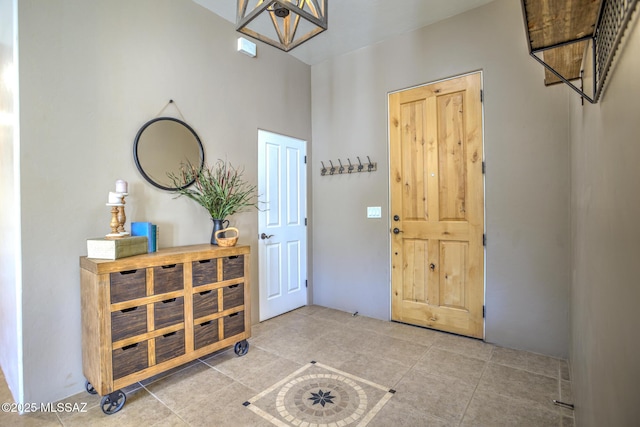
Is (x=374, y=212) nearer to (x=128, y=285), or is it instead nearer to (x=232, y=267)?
(x=232, y=267)

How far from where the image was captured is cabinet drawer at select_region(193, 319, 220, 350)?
2.24 m

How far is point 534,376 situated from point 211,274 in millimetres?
2470

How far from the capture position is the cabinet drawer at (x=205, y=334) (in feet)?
7.34

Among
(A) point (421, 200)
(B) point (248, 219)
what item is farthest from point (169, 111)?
(A) point (421, 200)

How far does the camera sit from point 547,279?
98.5 inches

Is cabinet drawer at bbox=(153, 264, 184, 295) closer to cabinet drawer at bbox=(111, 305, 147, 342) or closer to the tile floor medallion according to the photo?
cabinet drawer at bbox=(111, 305, 147, 342)

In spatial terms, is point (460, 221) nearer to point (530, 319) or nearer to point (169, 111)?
point (530, 319)

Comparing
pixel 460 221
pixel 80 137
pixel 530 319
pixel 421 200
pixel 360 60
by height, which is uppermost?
pixel 360 60

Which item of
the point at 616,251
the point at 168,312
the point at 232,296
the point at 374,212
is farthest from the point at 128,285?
the point at 374,212

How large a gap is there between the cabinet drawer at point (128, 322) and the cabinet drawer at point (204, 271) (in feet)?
1.25

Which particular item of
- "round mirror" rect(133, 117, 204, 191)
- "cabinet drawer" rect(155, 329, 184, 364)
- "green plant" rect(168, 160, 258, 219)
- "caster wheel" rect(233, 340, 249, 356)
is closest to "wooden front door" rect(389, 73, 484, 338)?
"caster wheel" rect(233, 340, 249, 356)

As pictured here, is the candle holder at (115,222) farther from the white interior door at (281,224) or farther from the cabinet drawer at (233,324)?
the white interior door at (281,224)

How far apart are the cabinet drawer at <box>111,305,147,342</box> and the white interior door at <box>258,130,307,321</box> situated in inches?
57.0

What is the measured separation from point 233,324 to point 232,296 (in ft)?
0.75
